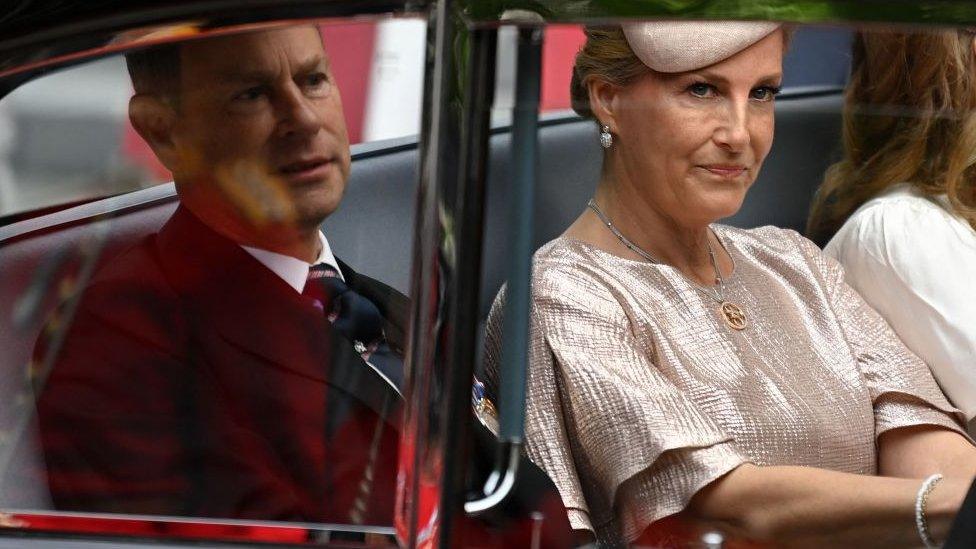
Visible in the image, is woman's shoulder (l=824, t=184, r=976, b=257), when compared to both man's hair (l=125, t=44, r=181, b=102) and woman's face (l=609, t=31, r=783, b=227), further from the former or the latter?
man's hair (l=125, t=44, r=181, b=102)

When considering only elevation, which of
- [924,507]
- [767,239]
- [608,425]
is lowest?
[924,507]

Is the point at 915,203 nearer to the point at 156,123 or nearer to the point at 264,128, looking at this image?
the point at 264,128

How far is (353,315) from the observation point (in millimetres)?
1626

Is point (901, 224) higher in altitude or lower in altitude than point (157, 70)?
lower

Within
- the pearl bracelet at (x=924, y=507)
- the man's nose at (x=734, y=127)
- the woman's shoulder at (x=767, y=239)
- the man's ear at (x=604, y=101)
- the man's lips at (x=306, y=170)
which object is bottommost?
the pearl bracelet at (x=924, y=507)

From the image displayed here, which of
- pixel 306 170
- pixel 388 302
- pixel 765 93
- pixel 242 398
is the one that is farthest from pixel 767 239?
pixel 242 398

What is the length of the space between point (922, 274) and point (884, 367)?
0.14 m

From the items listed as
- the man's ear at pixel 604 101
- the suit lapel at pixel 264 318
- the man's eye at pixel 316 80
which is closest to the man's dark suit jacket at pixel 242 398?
the suit lapel at pixel 264 318

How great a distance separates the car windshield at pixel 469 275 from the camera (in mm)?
1544

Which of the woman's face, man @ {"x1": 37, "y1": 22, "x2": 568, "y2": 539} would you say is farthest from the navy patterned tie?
the woman's face

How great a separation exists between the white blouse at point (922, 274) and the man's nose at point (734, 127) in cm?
22

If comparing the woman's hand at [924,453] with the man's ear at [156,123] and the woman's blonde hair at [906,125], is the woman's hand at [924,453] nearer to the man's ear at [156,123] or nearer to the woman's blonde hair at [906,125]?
the woman's blonde hair at [906,125]

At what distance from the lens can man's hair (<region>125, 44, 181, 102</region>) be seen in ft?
5.23

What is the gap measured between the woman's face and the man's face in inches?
14.0
